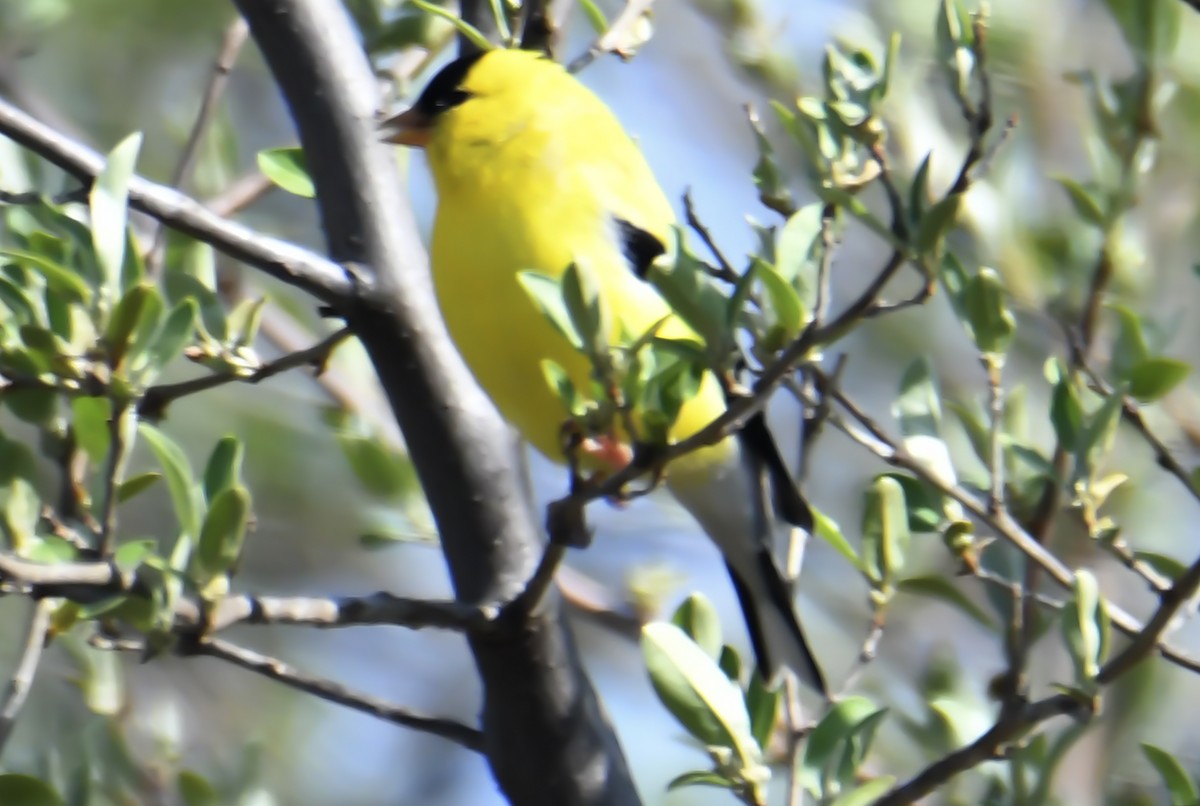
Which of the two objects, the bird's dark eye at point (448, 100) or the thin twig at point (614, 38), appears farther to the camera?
the bird's dark eye at point (448, 100)

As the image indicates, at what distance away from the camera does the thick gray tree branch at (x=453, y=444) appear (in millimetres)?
1791

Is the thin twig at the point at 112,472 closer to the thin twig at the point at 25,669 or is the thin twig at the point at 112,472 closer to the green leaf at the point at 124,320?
the green leaf at the point at 124,320

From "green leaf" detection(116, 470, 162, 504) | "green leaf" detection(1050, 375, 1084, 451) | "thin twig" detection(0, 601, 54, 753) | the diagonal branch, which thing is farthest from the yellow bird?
"thin twig" detection(0, 601, 54, 753)

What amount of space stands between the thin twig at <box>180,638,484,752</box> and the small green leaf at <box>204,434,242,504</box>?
136mm

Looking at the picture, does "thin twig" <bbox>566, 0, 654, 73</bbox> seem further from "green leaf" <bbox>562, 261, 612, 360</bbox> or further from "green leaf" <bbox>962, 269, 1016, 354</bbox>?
"green leaf" <bbox>562, 261, 612, 360</bbox>

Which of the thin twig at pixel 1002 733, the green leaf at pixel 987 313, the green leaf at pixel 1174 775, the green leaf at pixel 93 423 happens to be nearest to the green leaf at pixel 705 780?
the thin twig at pixel 1002 733

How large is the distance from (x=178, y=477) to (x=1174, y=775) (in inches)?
36.7

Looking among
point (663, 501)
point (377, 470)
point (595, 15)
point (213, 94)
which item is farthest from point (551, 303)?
point (663, 501)

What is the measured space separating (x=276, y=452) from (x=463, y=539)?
2503 millimetres

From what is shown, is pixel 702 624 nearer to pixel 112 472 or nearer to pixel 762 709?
pixel 762 709

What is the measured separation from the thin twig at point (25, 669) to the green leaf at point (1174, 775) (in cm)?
112

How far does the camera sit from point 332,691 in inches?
65.3

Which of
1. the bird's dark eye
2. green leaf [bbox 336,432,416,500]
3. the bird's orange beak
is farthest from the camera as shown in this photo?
the bird's dark eye

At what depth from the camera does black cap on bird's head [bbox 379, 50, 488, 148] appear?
2609mm
